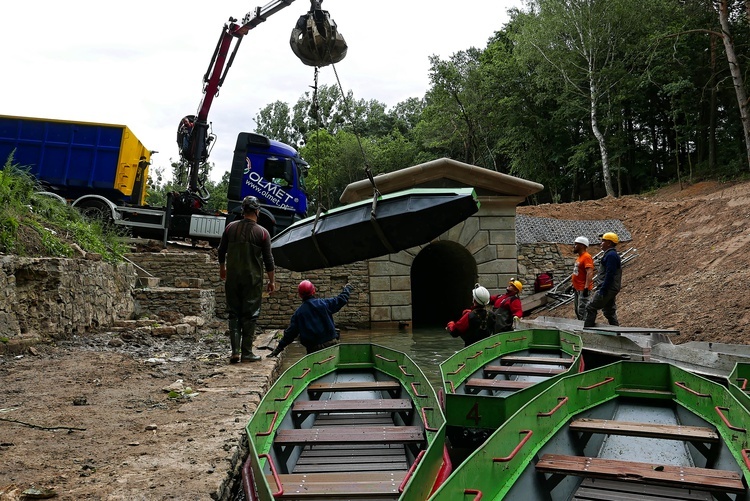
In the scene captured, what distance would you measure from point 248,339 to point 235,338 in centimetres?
17

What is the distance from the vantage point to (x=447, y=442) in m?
4.56

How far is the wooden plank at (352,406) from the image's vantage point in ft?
15.1

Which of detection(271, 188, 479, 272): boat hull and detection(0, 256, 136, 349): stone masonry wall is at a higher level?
detection(271, 188, 479, 272): boat hull

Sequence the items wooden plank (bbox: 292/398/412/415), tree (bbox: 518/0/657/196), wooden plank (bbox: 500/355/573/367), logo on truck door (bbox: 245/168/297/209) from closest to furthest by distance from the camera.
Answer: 1. wooden plank (bbox: 292/398/412/415)
2. wooden plank (bbox: 500/355/573/367)
3. logo on truck door (bbox: 245/168/297/209)
4. tree (bbox: 518/0/657/196)

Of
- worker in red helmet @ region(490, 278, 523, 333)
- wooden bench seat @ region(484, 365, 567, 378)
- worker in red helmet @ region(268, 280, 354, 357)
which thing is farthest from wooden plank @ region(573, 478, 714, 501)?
worker in red helmet @ region(490, 278, 523, 333)

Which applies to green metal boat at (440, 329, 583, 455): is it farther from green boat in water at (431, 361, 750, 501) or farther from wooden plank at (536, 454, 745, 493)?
wooden plank at (536, 454, 745, 493)

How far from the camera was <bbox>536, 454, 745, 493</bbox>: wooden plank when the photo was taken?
2992mm

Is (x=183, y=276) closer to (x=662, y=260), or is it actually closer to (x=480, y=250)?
(x=480, y=250)

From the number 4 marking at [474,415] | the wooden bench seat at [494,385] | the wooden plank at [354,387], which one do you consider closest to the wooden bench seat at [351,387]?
the wooden plank at [354,387]

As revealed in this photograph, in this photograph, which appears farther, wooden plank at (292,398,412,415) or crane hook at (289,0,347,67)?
crane hook at (289,0,347,67)

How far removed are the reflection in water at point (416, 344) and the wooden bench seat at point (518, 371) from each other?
235 centimetres

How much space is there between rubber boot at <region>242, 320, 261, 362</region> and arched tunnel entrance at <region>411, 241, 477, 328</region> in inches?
397

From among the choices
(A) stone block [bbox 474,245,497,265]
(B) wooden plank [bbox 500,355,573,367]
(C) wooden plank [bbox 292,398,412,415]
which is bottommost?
(C) wooden plank [bbox 292,398,412,415]

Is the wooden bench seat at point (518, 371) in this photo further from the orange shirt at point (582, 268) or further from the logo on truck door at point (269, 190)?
the logo on truck door at point (269, 190)
